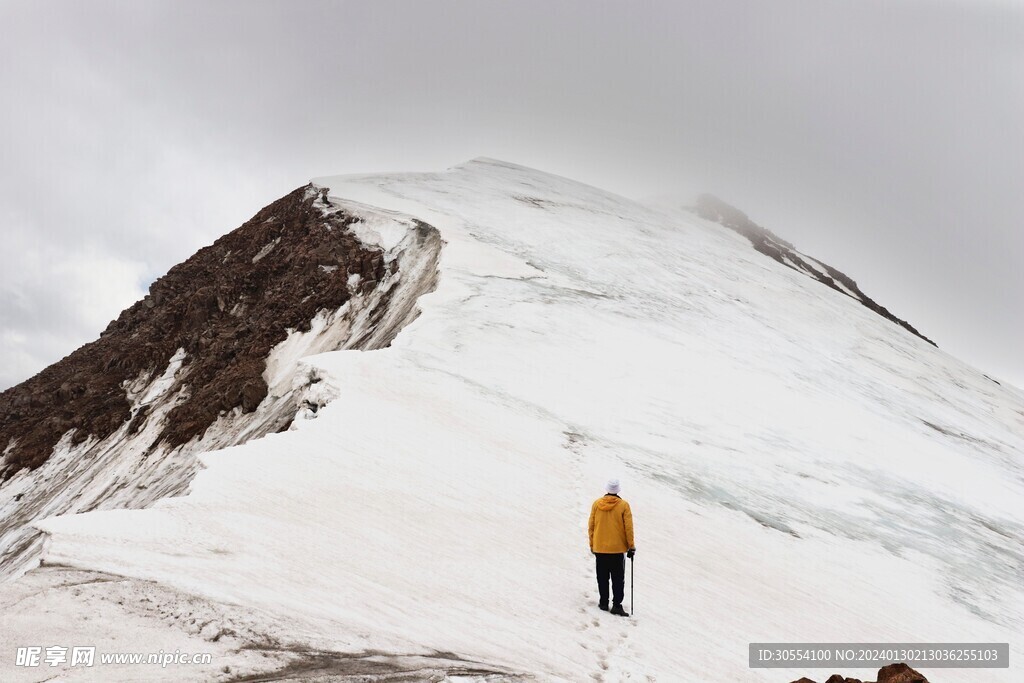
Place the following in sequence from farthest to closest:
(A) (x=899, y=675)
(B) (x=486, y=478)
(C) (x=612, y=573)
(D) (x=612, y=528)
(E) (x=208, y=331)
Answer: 1. (E) (x=208, y=331)
2. (B) (x=486, y=478)
3. (D) (x=612, y=528)
4. (C) (x=612, y=573)
5. (A) (x=899, y=675)

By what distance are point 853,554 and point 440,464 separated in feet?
19.8

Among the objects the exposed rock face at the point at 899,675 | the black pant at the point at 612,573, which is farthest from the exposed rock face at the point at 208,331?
the exposed rock face at the point at 899,675

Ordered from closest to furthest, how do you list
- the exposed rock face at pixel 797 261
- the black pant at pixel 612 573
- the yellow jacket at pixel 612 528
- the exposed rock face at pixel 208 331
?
the black pant at pixel 612 573 → the yellow jacket at pixel 612 528 → the exposed rock face at pixel 208 331 → the exposed rock face at pixel 797 261

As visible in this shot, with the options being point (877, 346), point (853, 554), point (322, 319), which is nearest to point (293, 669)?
point (853, 554)

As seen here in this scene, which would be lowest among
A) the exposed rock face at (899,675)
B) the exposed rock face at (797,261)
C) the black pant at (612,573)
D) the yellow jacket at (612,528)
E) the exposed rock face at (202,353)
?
the exposed rock face at (899,675)

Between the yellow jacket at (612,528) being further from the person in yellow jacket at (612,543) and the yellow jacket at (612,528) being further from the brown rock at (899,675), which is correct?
the brown rock at (899,675)

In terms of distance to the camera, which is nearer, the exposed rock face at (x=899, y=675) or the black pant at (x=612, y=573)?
the exposed rock face at (x=899, y=675)

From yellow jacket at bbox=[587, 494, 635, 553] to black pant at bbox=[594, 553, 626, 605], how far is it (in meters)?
0.07

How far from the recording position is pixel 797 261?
59.0 metres

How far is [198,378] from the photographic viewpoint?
24.8 metres

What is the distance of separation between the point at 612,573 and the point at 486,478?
2767 millimetres

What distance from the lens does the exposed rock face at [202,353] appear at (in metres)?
20.8

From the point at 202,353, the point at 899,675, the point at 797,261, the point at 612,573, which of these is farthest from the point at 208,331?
the point at 797,261

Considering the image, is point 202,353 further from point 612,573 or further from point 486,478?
point 612,573
